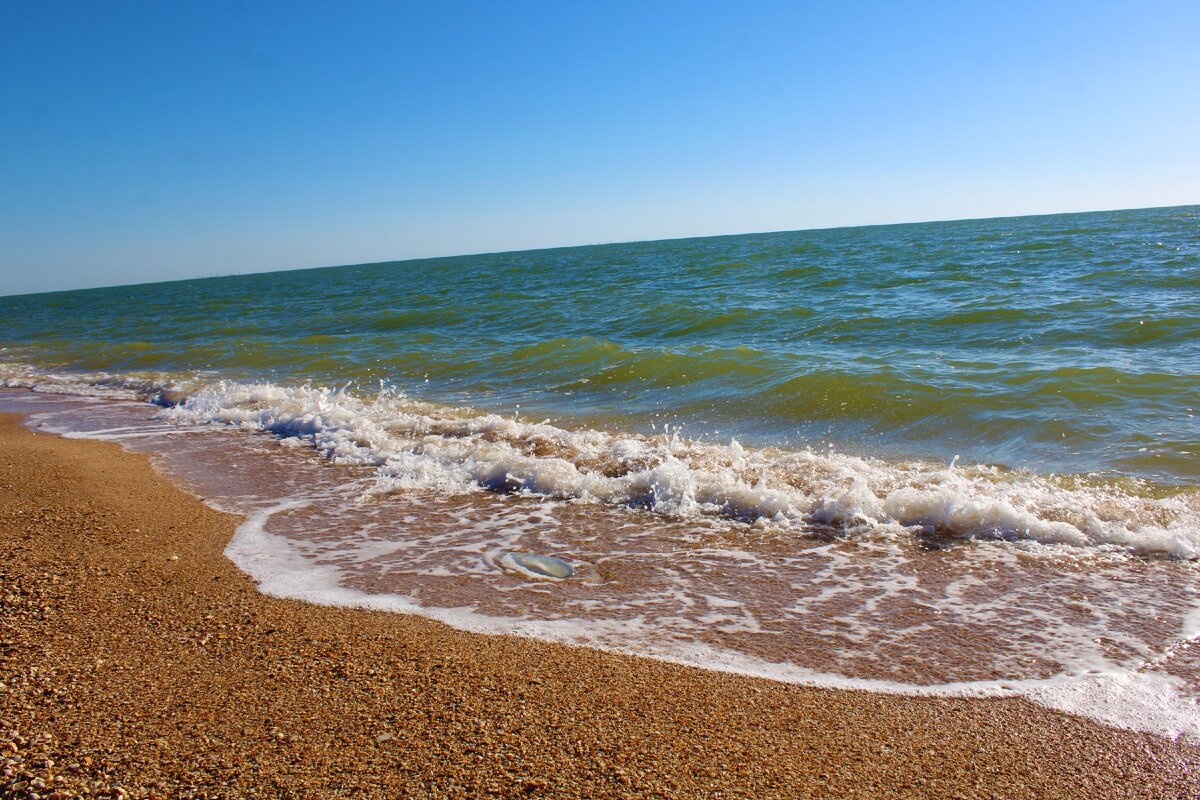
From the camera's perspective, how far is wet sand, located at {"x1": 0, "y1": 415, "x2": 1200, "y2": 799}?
227 centimetres

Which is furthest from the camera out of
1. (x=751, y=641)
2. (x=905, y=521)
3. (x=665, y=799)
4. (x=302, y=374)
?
(x=302, y=374)

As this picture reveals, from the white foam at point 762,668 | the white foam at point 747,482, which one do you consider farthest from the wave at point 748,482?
the white foam at point 762,668

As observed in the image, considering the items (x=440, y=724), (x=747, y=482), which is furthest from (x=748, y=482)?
(x=440, y=724)

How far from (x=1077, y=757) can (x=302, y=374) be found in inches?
498

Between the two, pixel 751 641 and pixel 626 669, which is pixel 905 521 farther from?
pixel 626 669

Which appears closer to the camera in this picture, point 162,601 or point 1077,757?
point 1077,757

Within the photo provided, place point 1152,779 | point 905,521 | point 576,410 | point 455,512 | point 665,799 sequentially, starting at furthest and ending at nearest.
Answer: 1. point 576,410
2. point 455,512
3. point 905,521
4. point 1152,779
5. point 665,799

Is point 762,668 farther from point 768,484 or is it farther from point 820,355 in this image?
point 820,355

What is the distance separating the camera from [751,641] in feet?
11.0

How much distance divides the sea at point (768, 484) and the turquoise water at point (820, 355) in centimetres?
8

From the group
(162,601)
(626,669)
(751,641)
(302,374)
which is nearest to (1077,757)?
(751,641)

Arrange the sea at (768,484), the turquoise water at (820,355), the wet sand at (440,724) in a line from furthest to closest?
the turquoise water at (820,355)
the sea at (768,484)
the wet sand at (440,724)

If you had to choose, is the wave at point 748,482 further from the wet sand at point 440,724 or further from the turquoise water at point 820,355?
the wet sand at point 440,724

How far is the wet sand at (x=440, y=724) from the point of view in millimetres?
2273
